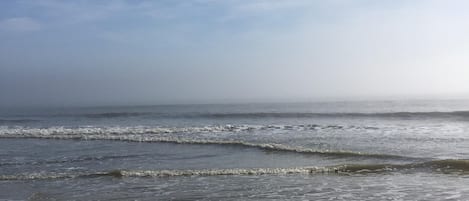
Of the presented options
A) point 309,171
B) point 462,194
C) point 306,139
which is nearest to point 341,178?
point 309,171

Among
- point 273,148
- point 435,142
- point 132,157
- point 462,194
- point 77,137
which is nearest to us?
point 462,194

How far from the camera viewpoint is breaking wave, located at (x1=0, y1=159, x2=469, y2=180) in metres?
12.6

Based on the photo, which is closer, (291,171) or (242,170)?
(291,171)

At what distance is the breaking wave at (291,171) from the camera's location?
496 inches

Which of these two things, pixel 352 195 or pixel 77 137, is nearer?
pixel 352 195

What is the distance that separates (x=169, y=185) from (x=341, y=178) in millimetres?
4361

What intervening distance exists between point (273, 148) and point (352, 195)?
25.9 ft

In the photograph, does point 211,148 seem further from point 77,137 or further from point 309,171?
point 77,137

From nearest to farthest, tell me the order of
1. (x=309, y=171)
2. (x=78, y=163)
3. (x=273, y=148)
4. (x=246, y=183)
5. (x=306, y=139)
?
(x=246, y=183) → (x=309, y=171) → (x=78, y=163) → (x=273, y=148) → (x=306, y=139)

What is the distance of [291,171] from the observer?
1280cm

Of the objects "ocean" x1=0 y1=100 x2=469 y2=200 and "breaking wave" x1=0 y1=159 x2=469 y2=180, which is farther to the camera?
A: "breaking wave" x1=0 y1=159 x2=469 y2=180

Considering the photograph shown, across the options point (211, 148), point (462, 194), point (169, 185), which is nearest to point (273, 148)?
point (211, 148)

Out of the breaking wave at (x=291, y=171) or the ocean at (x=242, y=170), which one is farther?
the breaking wave at (x=291, y=171)

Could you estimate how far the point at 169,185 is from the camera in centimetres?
1130
